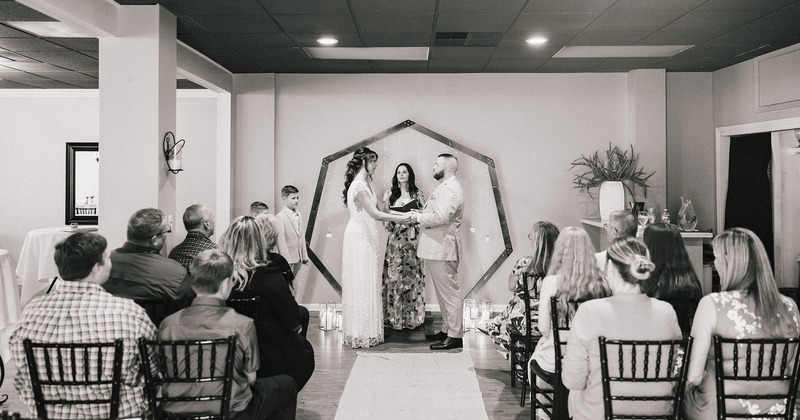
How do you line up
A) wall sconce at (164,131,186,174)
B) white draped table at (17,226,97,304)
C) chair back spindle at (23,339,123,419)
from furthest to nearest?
white draped table at (17,226,97,304) → wall sconce at (164,131,186,174) → chair back spindle at (23,339,123,419)

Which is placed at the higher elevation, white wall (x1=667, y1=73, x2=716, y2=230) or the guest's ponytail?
white wall (x1=667, y1=73, x2=716, y2=230)

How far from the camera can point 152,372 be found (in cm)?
230

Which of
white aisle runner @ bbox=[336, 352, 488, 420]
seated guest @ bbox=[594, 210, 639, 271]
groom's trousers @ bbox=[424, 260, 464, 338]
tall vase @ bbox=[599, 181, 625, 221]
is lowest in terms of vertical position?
white aisle runner @ bbox=[336, 352, 488, 420]

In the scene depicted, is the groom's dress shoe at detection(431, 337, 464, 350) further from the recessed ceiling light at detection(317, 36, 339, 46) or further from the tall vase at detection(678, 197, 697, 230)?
the recessed ceiling light at detection(317, 36, 339, 46)

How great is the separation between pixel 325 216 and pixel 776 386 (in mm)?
5092

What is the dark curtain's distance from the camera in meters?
6.06

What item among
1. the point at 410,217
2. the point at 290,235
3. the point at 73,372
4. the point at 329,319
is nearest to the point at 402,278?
the point at 410,217

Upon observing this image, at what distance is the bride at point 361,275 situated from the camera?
5191mm

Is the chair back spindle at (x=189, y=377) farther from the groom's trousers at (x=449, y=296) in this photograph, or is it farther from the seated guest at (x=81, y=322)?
the groom's trousers at (x=449, y=296)

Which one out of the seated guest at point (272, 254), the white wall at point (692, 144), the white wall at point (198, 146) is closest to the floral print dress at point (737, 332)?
the seated guest at point (272, 254)

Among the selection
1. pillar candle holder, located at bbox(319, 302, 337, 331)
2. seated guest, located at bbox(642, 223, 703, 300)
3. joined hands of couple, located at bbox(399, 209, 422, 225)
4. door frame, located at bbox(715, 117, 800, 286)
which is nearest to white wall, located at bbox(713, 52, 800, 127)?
door frame, located at bbox(715, 117, 800, 286)

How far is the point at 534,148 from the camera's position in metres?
6.82

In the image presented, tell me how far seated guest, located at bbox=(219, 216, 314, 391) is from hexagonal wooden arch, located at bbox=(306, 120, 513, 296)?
3.74 meters

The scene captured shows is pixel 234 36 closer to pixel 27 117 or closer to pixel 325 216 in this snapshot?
pixel 325 216
